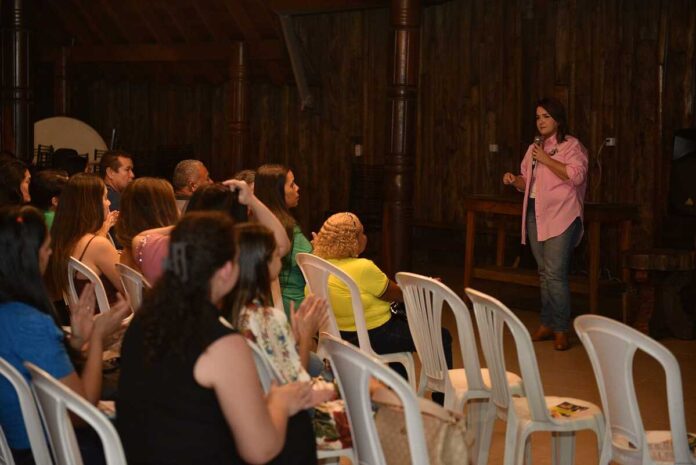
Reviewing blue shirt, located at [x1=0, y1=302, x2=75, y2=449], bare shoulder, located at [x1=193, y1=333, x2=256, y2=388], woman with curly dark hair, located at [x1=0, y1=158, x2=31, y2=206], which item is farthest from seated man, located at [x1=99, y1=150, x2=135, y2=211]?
bare shoulder, located at [x1=193, y1=333, x2=256, y2=388]

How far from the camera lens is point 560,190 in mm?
6562

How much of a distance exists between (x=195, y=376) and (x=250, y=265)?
0.57 m

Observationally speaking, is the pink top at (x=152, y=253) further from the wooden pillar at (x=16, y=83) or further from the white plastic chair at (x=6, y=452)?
the wooden pillar at (x=16, y=83)

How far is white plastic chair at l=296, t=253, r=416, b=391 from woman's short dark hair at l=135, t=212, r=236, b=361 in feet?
5.51

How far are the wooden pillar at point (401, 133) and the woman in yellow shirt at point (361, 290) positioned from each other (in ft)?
11.0

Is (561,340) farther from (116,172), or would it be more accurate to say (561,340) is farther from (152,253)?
(152,253)

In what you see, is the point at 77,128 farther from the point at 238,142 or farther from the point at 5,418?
the point at 5,418

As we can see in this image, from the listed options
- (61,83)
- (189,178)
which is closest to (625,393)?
(189,178)

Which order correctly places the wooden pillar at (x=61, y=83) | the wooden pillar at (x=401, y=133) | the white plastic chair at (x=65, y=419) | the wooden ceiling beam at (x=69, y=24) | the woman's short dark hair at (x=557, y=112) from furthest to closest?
the wooden pillar at (x=61, y=83) < the wooden ceiling beam at (x=69, y=24) < the wooden pillar at (x=401, y=133) < the woman's short dark hair at (x=557, y=112) < the white plastic chair at (x=65, y=419)

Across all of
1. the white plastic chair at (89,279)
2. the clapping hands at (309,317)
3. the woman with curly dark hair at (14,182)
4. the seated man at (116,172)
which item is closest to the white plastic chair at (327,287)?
the white plastic chair at (89,279)

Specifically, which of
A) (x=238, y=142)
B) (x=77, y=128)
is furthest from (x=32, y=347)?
(x=77, y=128)

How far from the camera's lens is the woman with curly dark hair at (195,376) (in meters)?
2.44

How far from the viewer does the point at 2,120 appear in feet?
30.1

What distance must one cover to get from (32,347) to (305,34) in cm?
859
